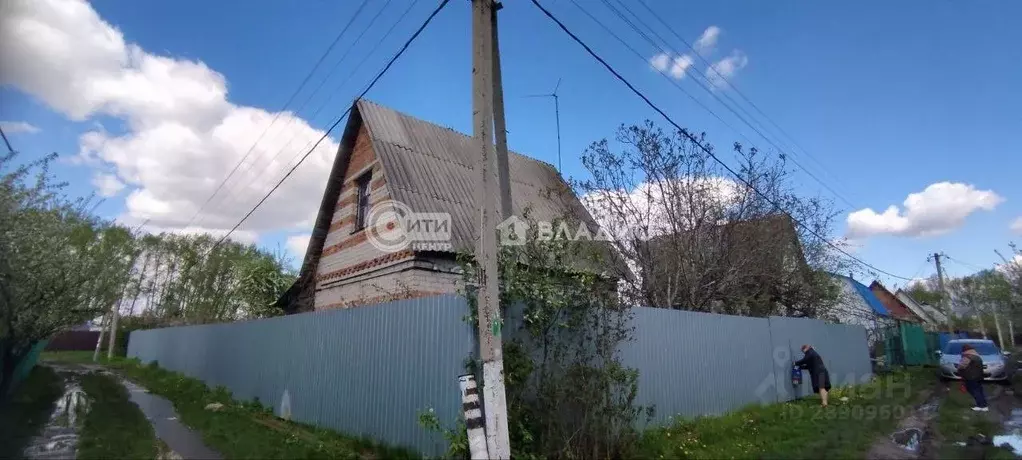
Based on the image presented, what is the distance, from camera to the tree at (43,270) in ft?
26.9

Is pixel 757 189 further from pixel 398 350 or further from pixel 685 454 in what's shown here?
pixel 398 350

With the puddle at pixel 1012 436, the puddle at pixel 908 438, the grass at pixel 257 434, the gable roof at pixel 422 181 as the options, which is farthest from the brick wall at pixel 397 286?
the puddle at pixel 1012 436

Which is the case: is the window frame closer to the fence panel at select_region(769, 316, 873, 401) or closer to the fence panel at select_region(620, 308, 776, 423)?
the fence panel at select_region(620, 308, 776, 423)

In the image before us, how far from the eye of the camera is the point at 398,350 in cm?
698

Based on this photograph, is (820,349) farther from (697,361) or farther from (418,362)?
(418,362)

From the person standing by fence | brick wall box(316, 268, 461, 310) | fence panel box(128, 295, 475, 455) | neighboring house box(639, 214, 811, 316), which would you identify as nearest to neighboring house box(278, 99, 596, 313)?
brick wall box(316, 268, 461, 310)

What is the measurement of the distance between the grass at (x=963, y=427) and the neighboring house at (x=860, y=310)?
6.38 m

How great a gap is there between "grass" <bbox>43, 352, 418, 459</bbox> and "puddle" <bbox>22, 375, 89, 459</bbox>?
61.3 inches

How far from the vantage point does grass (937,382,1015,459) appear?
7262 millimetres

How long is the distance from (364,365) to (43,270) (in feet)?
21.5

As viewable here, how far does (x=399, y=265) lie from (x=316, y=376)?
10.5 ft

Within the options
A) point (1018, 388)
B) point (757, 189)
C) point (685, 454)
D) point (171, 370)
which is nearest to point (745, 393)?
point (685, 454)

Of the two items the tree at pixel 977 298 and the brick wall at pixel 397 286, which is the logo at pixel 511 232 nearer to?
the brick wall at pixel 397 286

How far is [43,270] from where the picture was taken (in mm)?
9453
